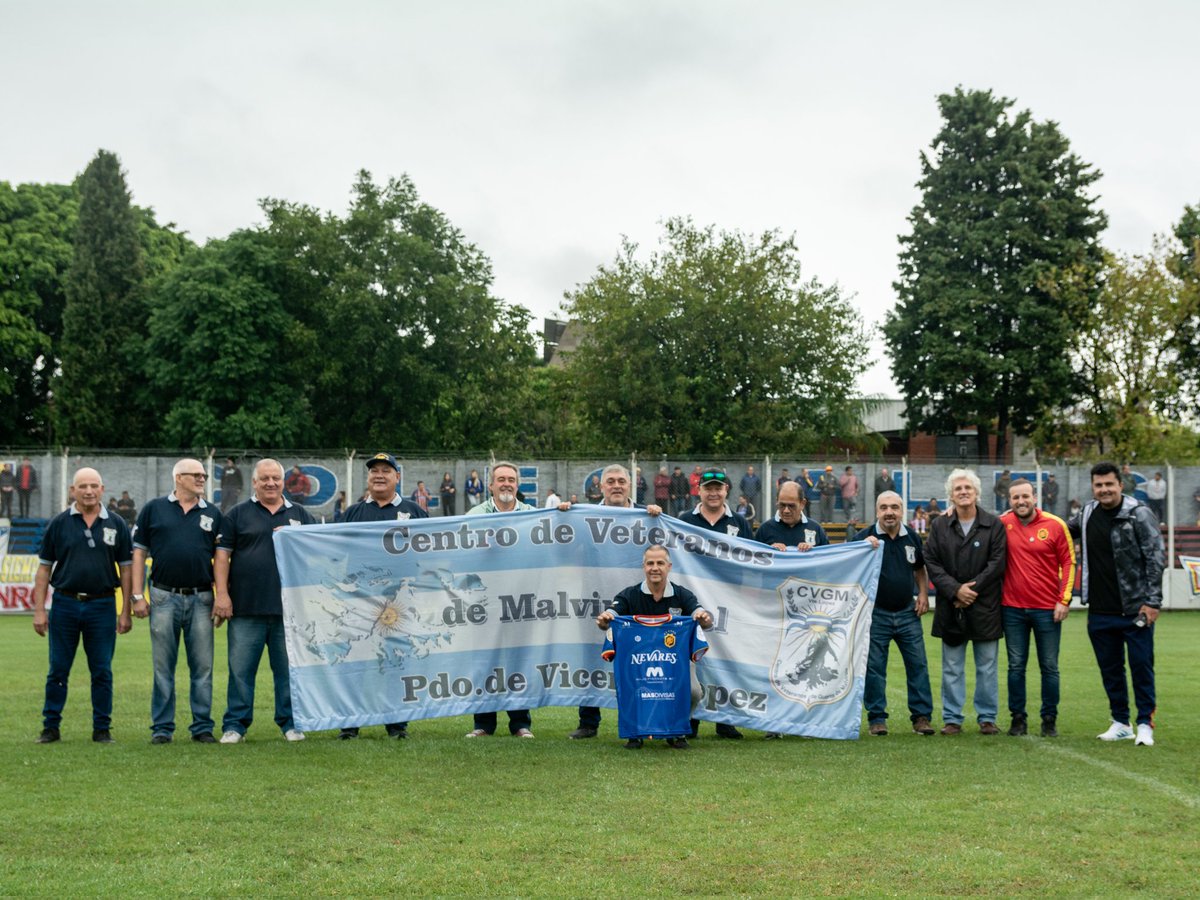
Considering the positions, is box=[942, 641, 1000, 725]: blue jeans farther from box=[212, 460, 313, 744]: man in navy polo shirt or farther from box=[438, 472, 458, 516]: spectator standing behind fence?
box=[438, 472, 458, 516]: spectator standing behind fence

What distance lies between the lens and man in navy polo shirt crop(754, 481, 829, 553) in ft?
35.2

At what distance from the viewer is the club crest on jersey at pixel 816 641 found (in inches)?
408

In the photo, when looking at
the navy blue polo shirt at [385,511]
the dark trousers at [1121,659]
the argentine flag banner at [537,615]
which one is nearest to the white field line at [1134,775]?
the dark trousers at [1121,659]

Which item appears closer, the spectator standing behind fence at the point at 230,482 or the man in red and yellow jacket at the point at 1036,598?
the man in red and yellow jacket at the point at 1036,598

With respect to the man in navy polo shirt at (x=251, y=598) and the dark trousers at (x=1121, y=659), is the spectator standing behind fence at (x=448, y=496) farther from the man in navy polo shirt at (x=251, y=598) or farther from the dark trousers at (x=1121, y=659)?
the dark trousers at (x=1121, y=659)

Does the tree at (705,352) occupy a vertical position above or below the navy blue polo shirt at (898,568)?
above

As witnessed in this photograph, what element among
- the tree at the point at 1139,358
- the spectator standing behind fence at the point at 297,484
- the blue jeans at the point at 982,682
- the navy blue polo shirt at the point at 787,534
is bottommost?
the blue jeans at the point at 982,682

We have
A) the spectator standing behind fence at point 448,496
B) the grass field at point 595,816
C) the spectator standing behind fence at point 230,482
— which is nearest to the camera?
the grass field at point 595,816

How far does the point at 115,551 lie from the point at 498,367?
4279 cm

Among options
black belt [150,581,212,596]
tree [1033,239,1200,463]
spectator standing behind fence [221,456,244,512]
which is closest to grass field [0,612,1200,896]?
black belt [150,581,212,596]

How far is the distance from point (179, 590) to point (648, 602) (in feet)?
11.3

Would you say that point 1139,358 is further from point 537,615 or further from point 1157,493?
point 537,615

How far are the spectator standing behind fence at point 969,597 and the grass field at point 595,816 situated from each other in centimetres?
31

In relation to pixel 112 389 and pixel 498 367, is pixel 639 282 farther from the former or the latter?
pixel 112 389
